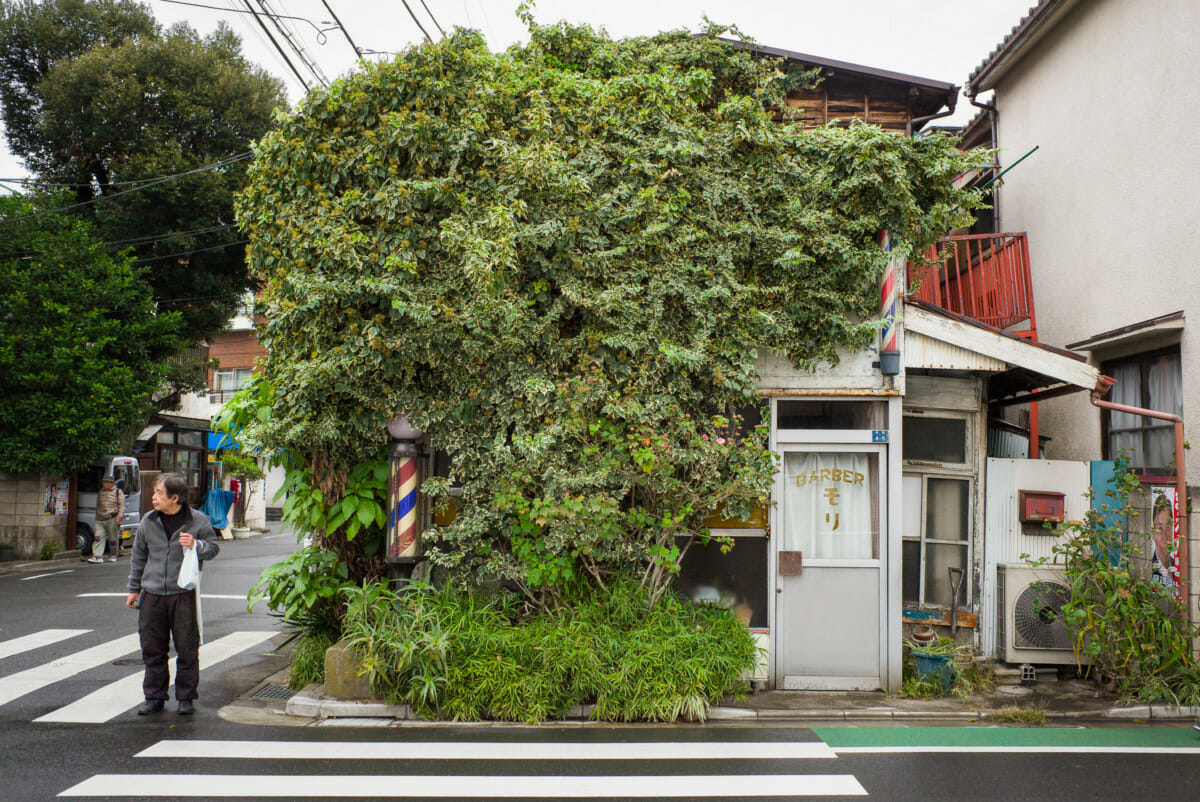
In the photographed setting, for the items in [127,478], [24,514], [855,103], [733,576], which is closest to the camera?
[733,576]

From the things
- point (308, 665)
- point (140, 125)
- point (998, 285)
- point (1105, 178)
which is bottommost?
point (308, 665)

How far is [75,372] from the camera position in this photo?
15750 mm

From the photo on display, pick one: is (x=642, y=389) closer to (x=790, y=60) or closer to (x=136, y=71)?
(x=790, y=60)

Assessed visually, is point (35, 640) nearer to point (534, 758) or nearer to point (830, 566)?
point (534, 758)

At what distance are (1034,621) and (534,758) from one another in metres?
5.37

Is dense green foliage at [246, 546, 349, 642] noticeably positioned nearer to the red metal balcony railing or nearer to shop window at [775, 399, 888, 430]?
shop window at [775, 399, 888, 430]

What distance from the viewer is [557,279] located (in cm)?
741

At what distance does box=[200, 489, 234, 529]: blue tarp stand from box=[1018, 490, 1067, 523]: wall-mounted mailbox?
869 inches

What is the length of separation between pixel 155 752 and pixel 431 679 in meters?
2.01

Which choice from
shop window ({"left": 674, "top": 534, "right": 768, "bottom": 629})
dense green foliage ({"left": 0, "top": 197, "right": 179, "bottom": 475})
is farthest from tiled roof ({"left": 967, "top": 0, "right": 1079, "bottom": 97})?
dense green foliage ({"left": 0, "top": 197, "right": 179, "bottom": 475})

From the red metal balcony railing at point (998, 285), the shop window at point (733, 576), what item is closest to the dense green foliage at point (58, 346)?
the shop window at point (733, 576)

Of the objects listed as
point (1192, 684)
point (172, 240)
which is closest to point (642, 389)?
point (1192, 684)

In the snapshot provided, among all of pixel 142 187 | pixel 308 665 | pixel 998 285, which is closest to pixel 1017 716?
pixel 998 285

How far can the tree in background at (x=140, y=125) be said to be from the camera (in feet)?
60.1
